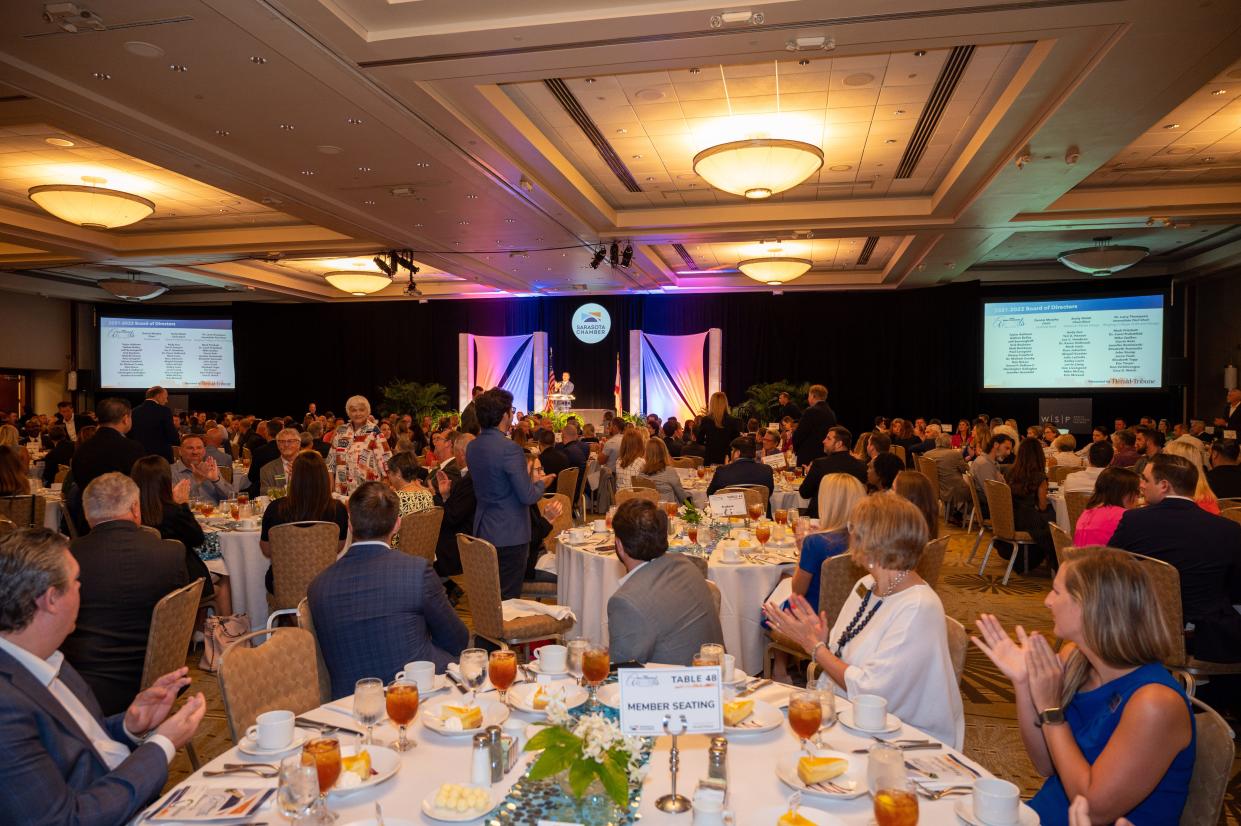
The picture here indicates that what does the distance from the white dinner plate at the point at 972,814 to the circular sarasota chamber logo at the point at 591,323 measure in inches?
681

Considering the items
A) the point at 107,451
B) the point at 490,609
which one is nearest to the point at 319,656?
the point at 490,609

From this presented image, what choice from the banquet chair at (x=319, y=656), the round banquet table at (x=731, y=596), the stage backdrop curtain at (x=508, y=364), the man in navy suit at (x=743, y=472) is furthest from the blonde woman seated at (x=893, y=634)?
the stage backdrop curtain at (x=508, y=364)

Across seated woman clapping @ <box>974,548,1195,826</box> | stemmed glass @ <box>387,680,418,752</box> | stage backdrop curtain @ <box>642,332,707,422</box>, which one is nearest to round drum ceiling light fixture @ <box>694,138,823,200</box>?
seated woman clapping @ <box>974,548,1195,826</box>

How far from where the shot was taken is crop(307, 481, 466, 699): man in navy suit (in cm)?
303

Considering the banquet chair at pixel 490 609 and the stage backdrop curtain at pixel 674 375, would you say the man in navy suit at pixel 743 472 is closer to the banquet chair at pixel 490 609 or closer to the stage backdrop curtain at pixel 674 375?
the banquet chair at pixel 490 609

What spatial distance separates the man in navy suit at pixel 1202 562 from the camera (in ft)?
13.2

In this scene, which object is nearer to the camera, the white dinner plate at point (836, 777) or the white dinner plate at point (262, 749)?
the white dinner plate at point (836, 777)

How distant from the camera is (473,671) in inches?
96.1

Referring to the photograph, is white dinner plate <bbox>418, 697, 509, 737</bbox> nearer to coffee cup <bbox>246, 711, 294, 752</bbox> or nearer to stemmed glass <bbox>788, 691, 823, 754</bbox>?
coffee cup <bbox>246, 711, 294, 752</bbox>

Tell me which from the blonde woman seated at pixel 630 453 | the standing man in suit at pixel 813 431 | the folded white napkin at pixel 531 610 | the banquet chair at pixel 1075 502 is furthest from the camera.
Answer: the standing man in suit at pixel 813 431

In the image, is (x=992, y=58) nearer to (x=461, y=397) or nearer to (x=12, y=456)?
(x=12, y=456)

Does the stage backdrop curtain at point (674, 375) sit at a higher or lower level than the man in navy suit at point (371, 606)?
higher

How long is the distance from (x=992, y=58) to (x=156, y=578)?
615 cm

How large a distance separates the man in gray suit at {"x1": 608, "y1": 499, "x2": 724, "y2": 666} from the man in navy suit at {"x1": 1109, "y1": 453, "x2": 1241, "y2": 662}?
2.58m
